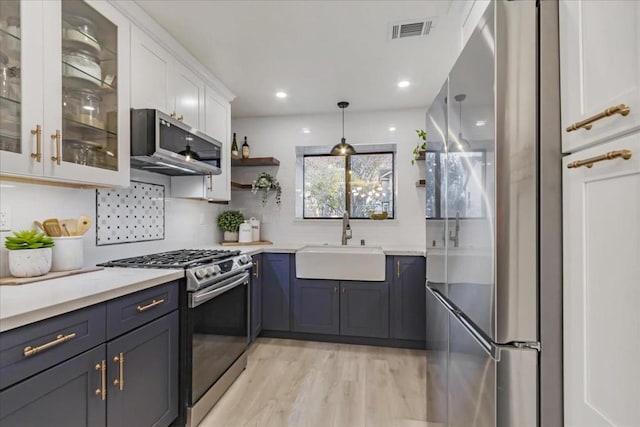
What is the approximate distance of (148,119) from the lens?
1.90m


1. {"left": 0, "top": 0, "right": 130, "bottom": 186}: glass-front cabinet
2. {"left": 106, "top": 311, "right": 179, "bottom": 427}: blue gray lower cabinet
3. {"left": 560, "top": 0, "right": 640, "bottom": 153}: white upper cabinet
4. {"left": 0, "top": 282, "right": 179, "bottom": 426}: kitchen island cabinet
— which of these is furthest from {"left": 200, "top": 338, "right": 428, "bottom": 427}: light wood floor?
{"left": 560, "top": 0, "right": 640, "bottom": 153}: white upper cabinet

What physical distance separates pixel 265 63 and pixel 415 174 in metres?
1.98

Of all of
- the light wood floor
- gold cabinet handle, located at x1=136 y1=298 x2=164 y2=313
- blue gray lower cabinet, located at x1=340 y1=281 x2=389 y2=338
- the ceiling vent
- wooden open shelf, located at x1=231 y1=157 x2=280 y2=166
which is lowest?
the light wood floor

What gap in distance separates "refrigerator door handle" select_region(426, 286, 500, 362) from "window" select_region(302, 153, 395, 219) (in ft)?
7.37

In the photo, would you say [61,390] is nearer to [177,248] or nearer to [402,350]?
[177,248]

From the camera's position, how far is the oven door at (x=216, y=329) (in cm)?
181

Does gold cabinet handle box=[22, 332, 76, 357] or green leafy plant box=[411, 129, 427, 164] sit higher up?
green leafy plant box=[411, 129, 427, 164]

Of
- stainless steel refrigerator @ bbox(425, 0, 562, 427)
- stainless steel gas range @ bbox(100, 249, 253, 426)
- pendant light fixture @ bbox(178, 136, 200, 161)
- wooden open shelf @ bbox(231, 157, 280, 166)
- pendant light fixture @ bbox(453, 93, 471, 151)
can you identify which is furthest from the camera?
wooden open shelf @ bbox(231, 157, 280, 166)

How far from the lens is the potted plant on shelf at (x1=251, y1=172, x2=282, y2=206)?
12.1ft

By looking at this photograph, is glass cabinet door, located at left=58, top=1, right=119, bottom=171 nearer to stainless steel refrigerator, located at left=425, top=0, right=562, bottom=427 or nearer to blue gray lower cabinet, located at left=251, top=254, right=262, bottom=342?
blue gray lower cabinet, located at left=251, top=254, right=262, bottom=342

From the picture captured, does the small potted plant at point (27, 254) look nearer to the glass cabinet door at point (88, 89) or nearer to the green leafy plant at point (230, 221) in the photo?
the glass cabinet door at point (88, 89)

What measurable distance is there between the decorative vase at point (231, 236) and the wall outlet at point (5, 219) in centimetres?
214

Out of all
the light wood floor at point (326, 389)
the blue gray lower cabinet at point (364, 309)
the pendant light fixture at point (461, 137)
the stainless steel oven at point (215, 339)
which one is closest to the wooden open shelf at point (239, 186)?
the stainless steel oven at point (215, 339)

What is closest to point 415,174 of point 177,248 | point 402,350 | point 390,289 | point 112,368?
point 390,289
